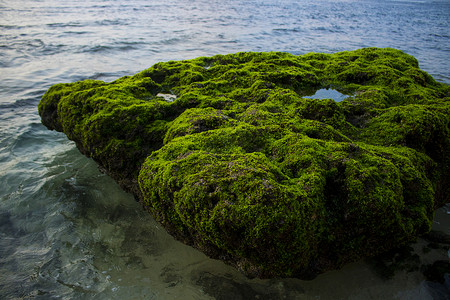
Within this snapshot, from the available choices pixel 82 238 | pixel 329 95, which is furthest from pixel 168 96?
pixel 329 95

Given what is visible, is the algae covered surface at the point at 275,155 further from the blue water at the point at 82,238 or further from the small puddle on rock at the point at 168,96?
the blue water at the point at 82,238

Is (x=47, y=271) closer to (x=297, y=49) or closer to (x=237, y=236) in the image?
(x=237, y=236)

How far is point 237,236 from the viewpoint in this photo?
2.66 m

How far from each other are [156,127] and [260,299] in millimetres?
2929

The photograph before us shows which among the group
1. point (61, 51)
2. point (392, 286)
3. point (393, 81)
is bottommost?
point (392, 286)

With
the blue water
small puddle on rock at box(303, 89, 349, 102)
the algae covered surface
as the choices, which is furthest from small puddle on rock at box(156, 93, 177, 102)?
small puddle on rock at box(303, 89, 349, 102)

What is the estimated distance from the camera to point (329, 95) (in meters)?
5.44

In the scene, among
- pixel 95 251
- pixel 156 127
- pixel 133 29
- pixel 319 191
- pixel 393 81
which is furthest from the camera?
pixel 133 29

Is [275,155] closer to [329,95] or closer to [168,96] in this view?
[329,95]

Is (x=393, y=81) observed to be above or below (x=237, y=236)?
above

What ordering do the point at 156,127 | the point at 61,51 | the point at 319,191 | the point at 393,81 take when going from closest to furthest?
the point at 319,191 < the point at 156,127 < the point at 393,81 < the point at 61,51

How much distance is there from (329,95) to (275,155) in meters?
2.72

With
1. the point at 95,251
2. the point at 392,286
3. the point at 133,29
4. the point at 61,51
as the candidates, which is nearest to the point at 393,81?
the point at 392,286

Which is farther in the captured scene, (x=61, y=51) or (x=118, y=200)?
(x=61, y=51)
